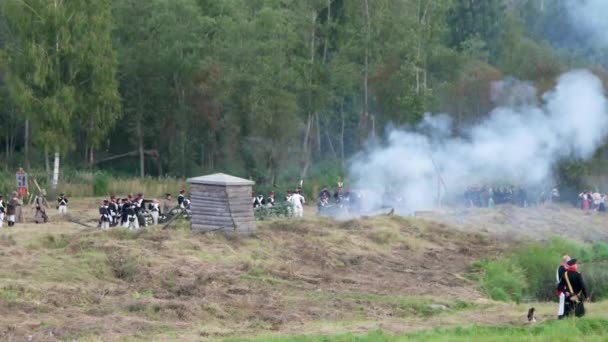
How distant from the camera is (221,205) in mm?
39094

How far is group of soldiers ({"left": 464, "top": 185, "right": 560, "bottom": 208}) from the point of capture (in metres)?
58.1

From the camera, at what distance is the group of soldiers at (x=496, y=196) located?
58094 millimetres

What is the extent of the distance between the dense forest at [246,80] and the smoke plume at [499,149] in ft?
10.3

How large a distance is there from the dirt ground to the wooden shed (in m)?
0.65

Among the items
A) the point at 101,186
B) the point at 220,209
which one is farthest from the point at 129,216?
the point at 101,186

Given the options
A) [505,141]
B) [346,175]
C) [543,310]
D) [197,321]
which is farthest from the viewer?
[346,175]

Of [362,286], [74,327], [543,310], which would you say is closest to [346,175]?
[362,286]

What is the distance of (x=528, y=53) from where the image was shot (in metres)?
72.2

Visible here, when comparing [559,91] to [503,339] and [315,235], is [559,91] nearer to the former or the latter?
[315,235]

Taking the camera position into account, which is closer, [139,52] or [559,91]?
[559,91]

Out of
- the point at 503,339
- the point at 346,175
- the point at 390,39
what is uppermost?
the point at 390,39

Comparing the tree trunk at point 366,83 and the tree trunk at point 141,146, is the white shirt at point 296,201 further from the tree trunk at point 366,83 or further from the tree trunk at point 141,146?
the tree trunk at point 366,83

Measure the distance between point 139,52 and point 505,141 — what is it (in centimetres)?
2166

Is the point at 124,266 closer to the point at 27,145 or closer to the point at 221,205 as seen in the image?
the point at 221,205
